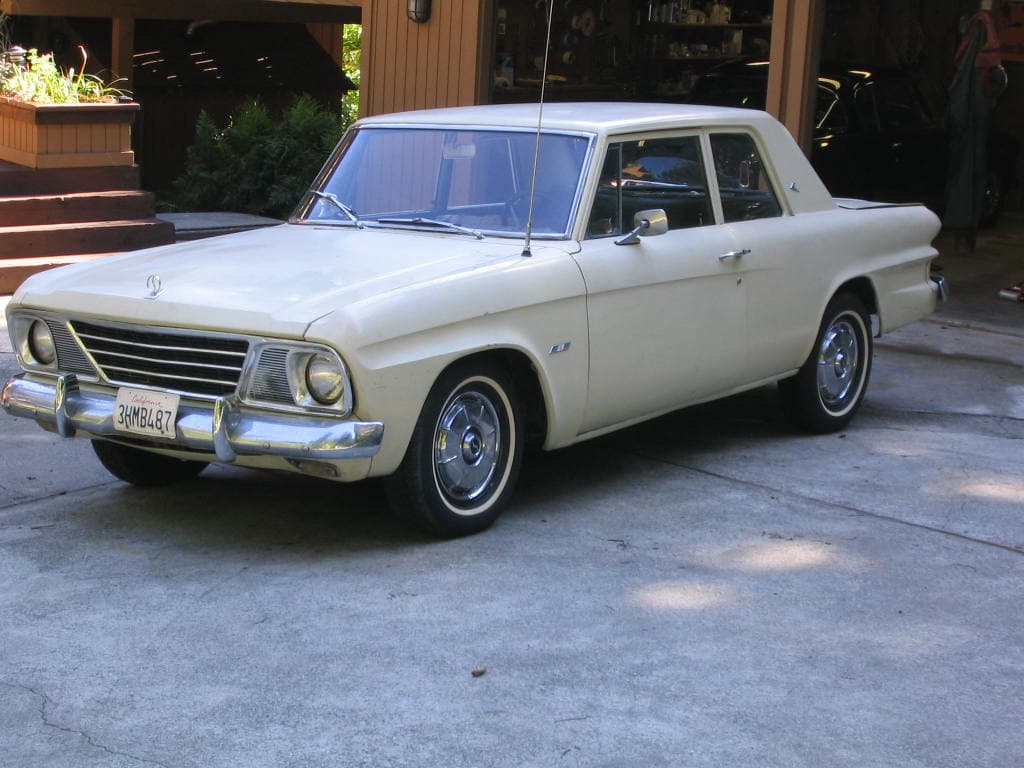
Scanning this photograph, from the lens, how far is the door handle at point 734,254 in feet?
21.2

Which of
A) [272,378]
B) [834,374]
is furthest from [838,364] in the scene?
[272,378]

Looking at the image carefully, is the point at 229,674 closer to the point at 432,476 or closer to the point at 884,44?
the point at 432,476

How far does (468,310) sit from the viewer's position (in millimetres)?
5281

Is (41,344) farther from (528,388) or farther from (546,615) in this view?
(546,615)

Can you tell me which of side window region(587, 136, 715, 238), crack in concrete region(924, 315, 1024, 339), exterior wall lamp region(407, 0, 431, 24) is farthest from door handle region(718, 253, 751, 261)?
exterior wall lamp region(407, 0, 431, 24)

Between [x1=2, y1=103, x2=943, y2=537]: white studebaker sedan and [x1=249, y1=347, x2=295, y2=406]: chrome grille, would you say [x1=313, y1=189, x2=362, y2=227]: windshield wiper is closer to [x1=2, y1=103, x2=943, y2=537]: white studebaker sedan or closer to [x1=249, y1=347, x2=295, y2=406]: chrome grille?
[x1=2, y1=103, x2=943, y2=537]: white studebaker sedan

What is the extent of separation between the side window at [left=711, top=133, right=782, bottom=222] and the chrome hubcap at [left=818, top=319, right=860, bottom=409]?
0.76 m

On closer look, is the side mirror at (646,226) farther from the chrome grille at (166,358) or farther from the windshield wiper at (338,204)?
the chrome grille at (166,358)

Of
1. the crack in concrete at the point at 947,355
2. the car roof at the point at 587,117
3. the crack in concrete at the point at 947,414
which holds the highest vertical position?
the car roof at the point at 587,117

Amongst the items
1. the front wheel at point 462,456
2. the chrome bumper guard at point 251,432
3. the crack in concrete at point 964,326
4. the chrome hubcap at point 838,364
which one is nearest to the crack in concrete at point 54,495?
the chrome bumper guard at point 251,432

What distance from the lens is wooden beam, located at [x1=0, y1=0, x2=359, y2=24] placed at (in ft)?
51.0

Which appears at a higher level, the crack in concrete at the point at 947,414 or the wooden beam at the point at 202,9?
the wooden beam at the point at 202,9

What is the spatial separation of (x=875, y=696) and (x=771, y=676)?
1.01 feet

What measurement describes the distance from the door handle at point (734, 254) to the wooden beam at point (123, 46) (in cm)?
1103
